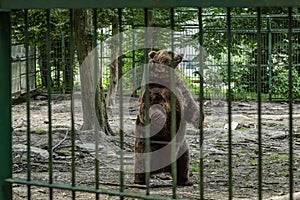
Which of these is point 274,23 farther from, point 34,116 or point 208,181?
point 208,181

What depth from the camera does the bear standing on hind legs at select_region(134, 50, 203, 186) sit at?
7.91 m

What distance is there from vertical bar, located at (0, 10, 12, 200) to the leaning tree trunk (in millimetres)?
8190

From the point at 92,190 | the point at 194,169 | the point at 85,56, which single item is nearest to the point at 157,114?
the point at 194,169

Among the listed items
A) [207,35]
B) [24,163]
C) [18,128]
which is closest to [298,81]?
[207,35]

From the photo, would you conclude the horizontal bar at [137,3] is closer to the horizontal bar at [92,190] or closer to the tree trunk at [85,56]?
the horizontal bar at [92,190]

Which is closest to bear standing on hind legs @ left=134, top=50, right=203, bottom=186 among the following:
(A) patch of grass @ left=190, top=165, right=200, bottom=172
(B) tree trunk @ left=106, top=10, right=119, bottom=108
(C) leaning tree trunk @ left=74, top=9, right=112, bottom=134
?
(A) patch of grass @ left=190, top=165, right=200, bottom=172

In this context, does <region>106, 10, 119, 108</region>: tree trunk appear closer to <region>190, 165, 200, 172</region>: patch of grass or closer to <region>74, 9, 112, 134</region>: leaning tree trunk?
<region>74, 9, 112, 134</region>: leaning tree trunk

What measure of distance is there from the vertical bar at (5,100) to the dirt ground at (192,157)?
322cm

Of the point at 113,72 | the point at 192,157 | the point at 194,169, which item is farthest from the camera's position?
the point at 113,72

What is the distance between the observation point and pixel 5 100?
12.8 ft

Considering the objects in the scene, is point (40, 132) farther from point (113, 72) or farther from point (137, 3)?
point (137, 3)

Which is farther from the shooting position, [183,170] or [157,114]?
[183,170]

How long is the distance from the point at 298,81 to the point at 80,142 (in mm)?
Answer: 11607

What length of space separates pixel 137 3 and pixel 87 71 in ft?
30.9
